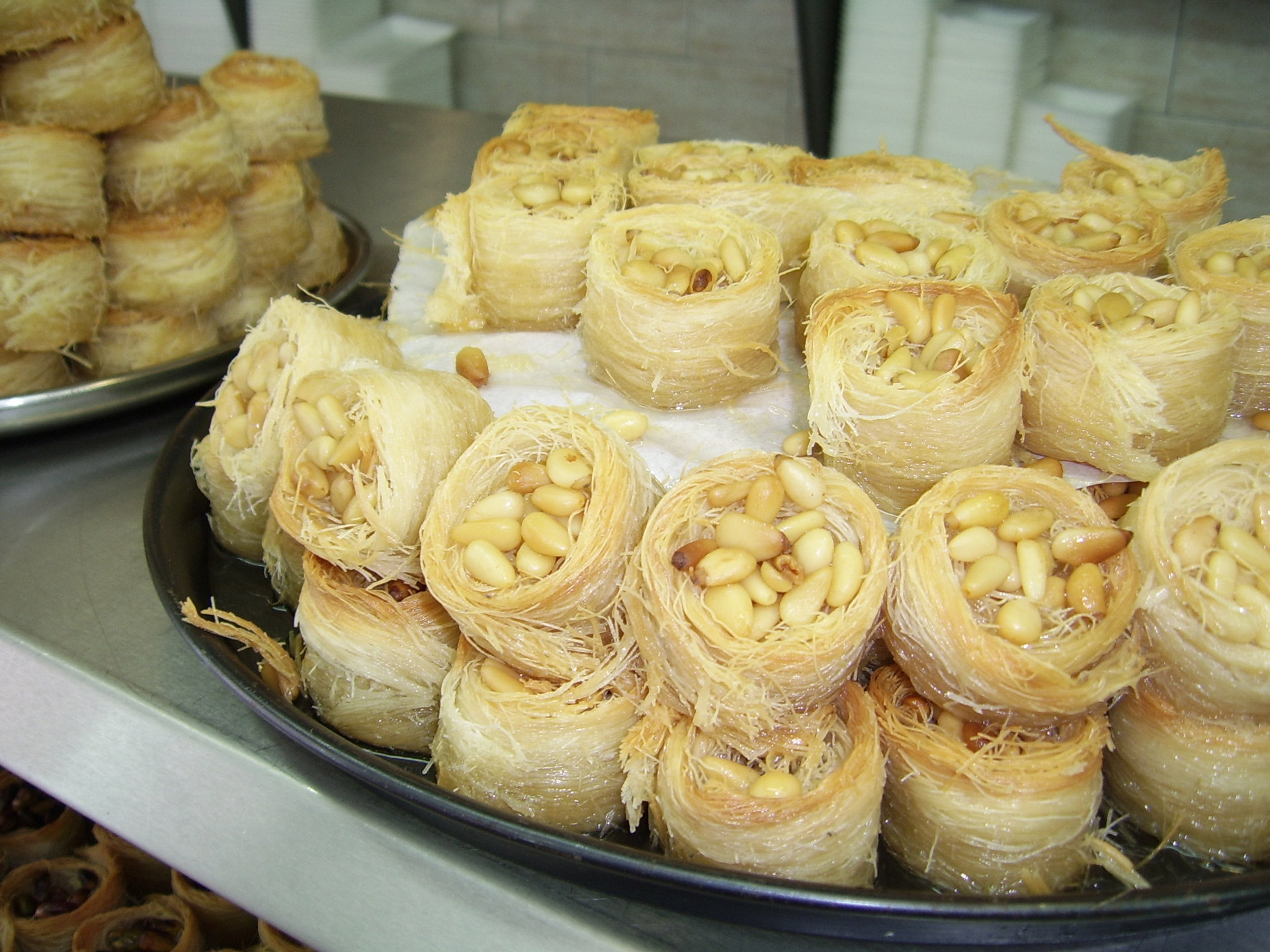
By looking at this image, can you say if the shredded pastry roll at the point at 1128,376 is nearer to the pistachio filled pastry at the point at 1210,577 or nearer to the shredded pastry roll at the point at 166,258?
the pistachio filled pastry at the point at 1210,577

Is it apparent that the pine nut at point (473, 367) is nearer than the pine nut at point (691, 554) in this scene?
No

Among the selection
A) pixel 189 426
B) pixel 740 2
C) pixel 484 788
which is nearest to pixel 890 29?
pixel 740 2

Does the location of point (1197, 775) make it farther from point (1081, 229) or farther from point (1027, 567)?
point (1081, 229)

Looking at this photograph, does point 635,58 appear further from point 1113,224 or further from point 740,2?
point 1113,224

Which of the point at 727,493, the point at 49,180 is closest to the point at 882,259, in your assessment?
the point at 727,493

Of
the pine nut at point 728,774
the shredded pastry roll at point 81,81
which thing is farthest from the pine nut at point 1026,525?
the shredded pastry roll at point 81,81

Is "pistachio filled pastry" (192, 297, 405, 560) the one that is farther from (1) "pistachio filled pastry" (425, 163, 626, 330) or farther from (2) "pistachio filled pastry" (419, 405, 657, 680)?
(2) "pistachio filled pastry" (419, 405, 657, 680)

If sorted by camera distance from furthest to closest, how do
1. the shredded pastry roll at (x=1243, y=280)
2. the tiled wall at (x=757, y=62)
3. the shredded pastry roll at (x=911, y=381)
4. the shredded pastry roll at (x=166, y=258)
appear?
the tiled wall at (x=757, y=62) → the shredded pastry roll at (x=166, y=258) → the shredded pastry roll at (x=1243, y=280) → the shredded pastry roll at (x=911, y=381)

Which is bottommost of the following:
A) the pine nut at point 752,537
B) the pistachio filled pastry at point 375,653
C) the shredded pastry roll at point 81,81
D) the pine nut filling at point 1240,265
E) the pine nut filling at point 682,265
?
the pistachio filled pastry at point 375,653

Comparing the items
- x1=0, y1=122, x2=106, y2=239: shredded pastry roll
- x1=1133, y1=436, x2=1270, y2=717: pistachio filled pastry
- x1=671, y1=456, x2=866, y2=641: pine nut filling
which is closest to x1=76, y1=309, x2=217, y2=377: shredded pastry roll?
x1=0, y1=122, x2=106, y2=239: shredded pastry roll
